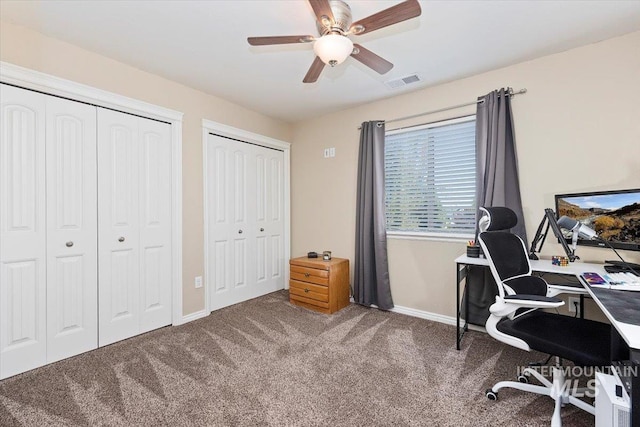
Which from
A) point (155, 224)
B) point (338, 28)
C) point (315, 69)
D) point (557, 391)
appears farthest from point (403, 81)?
point (155, 224)

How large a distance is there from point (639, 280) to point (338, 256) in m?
2.75

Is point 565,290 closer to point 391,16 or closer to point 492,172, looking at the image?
point 492,172

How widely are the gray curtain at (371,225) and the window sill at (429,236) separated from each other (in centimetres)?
12

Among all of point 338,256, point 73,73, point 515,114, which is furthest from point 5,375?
point 515,114

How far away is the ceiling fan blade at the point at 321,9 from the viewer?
153cm

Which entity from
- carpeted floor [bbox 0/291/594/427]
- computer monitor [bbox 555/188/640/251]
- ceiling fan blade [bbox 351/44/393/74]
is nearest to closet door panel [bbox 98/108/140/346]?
carpeted floor [bbox 0/291/594/427]

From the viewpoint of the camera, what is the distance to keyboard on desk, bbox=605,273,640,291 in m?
1.67

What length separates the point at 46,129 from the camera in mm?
2303

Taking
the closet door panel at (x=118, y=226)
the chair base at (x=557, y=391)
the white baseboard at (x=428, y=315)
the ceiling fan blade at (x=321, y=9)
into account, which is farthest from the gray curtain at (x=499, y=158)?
the closet door panel at (x=118, y=226)

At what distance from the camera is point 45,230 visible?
2289mm

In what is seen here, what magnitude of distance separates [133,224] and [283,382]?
1.96 m

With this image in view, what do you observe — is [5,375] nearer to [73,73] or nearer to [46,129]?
[46,129]

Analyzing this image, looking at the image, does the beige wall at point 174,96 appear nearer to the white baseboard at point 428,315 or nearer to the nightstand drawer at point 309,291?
the nightstand drawer at point 309,291

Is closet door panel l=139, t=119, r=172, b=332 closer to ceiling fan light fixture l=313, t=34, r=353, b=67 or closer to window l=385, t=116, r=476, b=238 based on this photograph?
ceiling fan light fixture l=313, t=34, r=353, b=67
